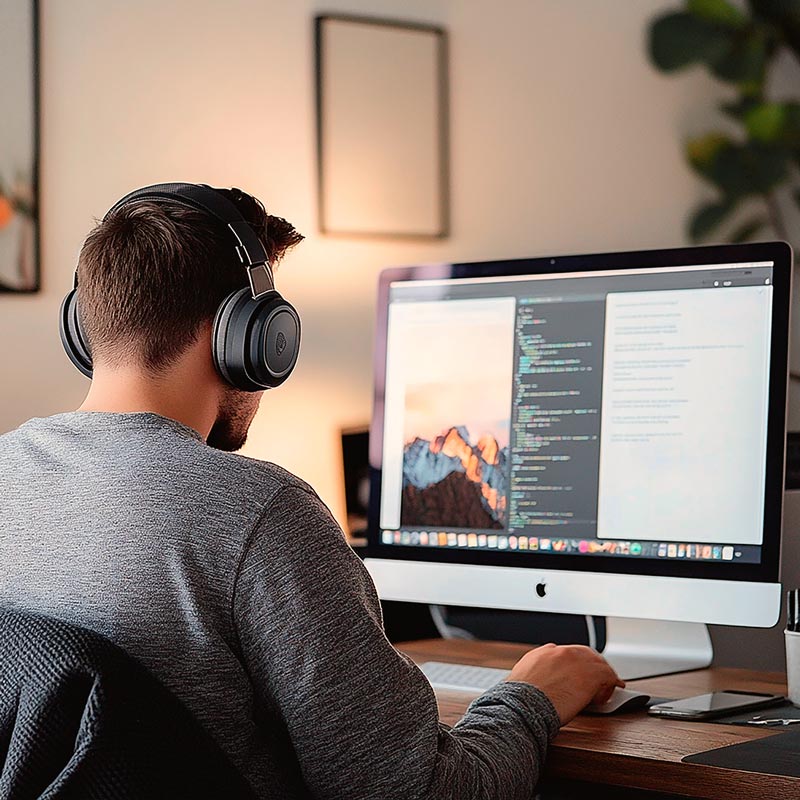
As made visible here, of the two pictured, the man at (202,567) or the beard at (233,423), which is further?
the beard at (233,423)

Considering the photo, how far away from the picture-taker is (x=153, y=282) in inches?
39.8

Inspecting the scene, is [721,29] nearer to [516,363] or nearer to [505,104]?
[505,104]

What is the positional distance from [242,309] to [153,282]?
8cm

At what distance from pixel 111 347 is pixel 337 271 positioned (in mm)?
1264

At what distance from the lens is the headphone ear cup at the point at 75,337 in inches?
45.5

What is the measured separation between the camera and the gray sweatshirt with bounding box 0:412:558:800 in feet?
2.90

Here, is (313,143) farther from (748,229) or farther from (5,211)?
(748,229)

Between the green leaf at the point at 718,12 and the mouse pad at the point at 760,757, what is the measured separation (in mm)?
2176

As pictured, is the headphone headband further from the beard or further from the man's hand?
the man's hand

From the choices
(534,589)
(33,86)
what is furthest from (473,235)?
(534,589)

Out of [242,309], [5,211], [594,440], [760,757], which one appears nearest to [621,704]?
[760,757]

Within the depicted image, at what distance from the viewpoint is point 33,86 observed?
1.92 m

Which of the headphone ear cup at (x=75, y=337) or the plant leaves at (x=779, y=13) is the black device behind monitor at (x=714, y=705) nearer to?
the headphone ear cup at (x=75, y=337)

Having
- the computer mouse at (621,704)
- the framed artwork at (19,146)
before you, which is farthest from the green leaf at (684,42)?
the computer mouse at (621,704)
